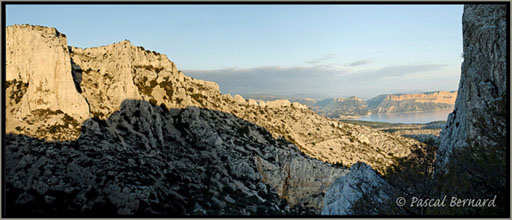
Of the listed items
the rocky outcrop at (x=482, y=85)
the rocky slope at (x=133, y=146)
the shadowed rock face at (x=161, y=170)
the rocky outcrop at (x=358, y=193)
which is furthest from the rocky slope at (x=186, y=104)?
the rocky outcrop at (x=482, y=85)

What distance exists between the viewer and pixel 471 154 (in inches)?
679

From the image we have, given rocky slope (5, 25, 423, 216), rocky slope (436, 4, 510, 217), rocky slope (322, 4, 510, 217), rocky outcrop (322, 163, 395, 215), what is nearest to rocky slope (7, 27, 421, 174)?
rocky slope (5, 25, 423, 216)

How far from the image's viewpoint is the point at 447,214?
15312 millimetres

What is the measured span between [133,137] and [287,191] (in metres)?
27.3

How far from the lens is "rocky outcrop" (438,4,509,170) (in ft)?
55.7

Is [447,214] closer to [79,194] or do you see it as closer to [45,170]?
[79,194]

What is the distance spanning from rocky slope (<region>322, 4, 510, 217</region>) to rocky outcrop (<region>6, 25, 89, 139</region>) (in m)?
30.9

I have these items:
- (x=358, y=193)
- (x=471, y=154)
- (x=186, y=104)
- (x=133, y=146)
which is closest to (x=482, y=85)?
(x=471, y=154)

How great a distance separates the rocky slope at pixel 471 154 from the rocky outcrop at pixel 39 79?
1217 inches

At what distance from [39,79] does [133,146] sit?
41.3 feet

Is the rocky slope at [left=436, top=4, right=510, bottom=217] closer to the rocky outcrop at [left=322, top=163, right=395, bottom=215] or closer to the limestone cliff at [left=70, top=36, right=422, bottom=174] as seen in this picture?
the rocky outcrop at [left=322, top=163, right=395, bottom=215]

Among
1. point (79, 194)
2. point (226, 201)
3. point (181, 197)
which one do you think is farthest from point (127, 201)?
point (226, 201)

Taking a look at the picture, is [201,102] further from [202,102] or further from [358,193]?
[358,193]

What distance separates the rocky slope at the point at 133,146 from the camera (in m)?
25.5
